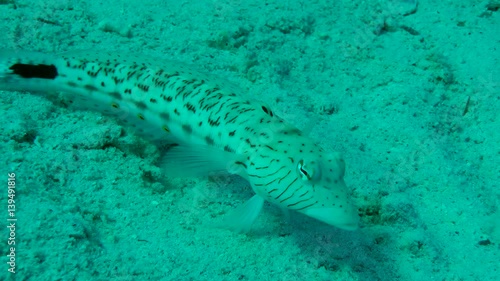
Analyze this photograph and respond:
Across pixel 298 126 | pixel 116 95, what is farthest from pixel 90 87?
pixel 298 126

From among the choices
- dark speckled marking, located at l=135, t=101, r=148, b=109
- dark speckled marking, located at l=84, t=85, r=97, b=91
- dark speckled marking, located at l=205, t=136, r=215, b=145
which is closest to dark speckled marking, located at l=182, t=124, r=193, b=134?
dark speckled marking, located at l=205, t=136, r=215, b=145

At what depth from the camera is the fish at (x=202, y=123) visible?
8.42ft

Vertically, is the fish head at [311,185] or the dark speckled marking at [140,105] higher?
the fish head at [311,185]

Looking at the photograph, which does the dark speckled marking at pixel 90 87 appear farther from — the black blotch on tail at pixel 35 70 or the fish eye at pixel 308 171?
the fish eye at pixel 308 171

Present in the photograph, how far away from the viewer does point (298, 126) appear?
3.76 meters

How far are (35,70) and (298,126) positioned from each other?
7.99 feet

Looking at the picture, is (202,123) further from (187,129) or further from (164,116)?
(164,116)

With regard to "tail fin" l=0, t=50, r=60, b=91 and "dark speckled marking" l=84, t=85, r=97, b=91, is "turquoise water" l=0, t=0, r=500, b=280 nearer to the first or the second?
"tail fin" l=0, t=50, r=60, b=91

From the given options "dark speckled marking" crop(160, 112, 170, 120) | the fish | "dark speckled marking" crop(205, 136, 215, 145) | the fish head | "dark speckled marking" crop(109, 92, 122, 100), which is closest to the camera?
the fish head

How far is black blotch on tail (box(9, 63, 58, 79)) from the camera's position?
11.0 ft

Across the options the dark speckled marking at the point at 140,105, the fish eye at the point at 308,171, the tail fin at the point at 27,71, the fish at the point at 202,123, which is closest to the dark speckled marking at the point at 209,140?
the fish at the point at 202,123

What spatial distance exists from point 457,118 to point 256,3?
109 inches

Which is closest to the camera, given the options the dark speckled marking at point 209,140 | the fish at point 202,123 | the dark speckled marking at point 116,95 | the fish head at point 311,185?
the fish head at point 311,185

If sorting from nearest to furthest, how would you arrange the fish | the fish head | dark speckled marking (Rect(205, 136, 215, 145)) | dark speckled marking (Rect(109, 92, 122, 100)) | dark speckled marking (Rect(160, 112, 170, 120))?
the fish head
the fish
dark speckled marking (Rect(205, 136, 215, 145))
dark speckled marking (Rect(160, 112, 170, 120))
dark speckled marking (Rect(109, 92, 122, 100))
